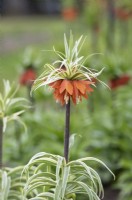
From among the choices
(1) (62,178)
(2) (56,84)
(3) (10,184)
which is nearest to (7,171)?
(3) (10,184)

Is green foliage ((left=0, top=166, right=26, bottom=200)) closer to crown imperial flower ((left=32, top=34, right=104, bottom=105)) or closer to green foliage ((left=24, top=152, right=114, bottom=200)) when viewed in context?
green foliage ((left=24, top=152, right=114, bottom=200))

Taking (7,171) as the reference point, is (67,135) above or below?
above

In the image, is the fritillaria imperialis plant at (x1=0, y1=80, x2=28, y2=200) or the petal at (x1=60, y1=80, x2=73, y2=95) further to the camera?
the fritillaria imperialis plant at (x1=0, y1=80, x2=28, y2=200)

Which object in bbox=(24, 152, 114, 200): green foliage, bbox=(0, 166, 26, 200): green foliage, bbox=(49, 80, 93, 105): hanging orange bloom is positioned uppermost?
bbox=(49, 80, 93, 105): hanging orange bloom

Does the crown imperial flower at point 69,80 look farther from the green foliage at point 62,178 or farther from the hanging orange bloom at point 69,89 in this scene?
the green foliage at point 62,178

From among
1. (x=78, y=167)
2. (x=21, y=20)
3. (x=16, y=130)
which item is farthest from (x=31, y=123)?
(x=21, y=20)

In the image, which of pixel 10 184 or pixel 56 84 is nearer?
pixel 56 84

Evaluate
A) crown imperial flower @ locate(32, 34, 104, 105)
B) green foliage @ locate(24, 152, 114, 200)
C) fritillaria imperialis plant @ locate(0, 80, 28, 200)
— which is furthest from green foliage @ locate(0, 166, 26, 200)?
crown imperial flower @ locate(32, 34, 104, 105)

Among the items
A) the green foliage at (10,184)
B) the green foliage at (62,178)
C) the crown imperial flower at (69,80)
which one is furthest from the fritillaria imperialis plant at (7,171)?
the crown imperial flower at (69,80)

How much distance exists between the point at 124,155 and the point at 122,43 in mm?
5493

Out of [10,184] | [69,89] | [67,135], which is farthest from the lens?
[10,184]

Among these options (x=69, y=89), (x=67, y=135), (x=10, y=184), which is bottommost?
(x=10, y=184)

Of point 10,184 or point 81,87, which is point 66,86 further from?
point 10,184

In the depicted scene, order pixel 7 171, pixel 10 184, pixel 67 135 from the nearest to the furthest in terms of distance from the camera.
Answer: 1. pixel 67 135
2. pixel 10 184
3. pixel 7 171
